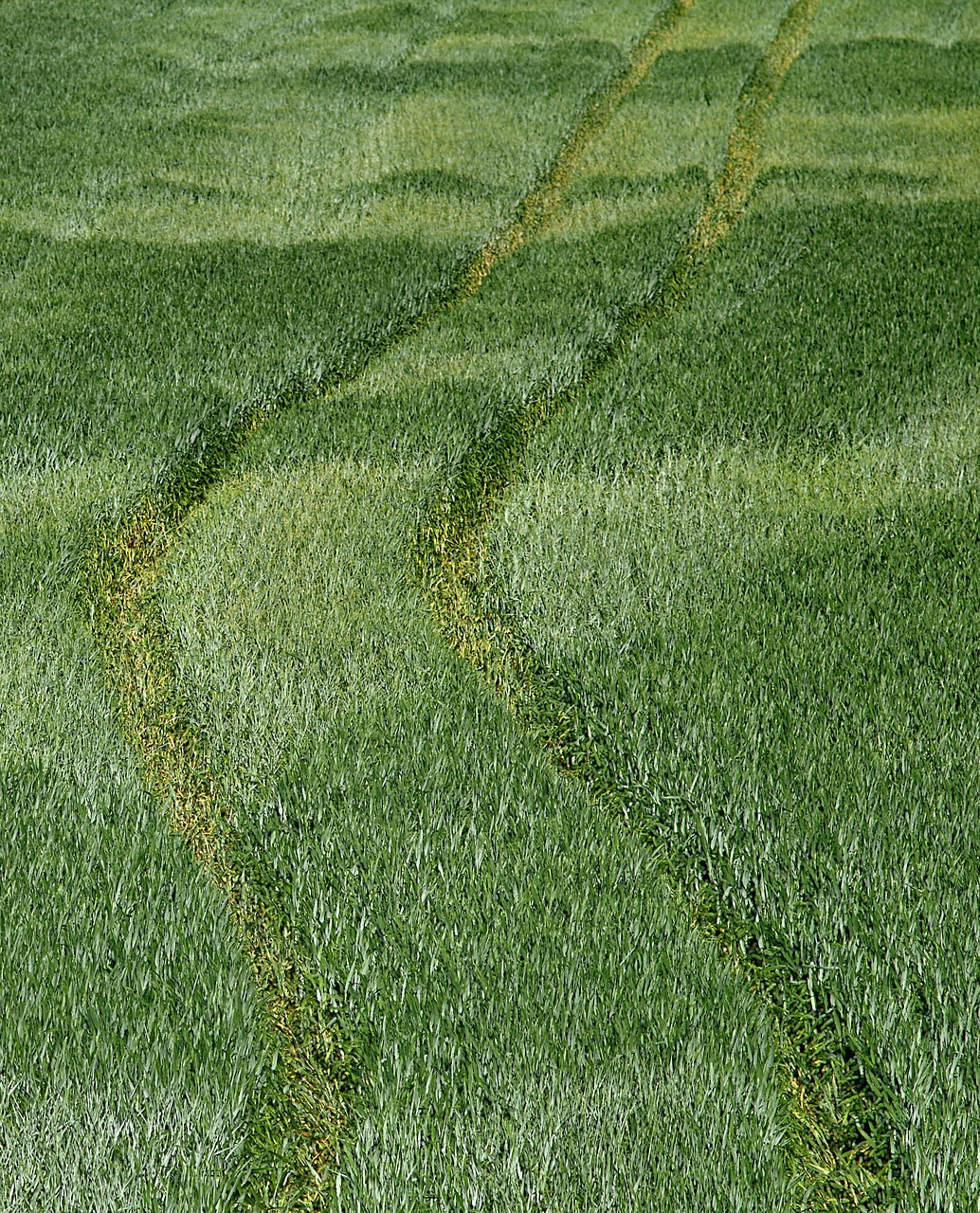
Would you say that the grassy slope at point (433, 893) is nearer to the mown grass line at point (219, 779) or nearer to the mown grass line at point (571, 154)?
the mown grass line at point (219, 779)

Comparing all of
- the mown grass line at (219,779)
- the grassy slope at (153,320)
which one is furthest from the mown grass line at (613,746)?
the grassy slope at (153,320)

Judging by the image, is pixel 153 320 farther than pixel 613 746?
Yes

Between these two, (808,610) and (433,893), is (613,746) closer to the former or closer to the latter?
(433,893)

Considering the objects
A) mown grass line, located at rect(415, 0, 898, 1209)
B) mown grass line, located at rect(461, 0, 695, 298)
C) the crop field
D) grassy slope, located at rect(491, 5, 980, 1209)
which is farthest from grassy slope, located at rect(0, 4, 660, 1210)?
grassy slope, located at rect(491, 5, 980, 1209)

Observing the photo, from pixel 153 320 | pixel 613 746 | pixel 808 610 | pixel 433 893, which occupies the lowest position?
pixel 153 320

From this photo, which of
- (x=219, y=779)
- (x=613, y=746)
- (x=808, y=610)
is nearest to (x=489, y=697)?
(x=613, y=746)

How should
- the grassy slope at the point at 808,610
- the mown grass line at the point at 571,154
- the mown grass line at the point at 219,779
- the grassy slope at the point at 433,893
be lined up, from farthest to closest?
the mown grass line at the point at 571,154, the grassy slope at the point at 808,610, the mown grass line at the point at 219,779, the grassy slope at the point at 433,893

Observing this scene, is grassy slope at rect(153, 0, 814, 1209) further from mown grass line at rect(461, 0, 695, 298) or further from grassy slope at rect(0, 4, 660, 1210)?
mown grass line at rect(461, 0, 695, 298)
